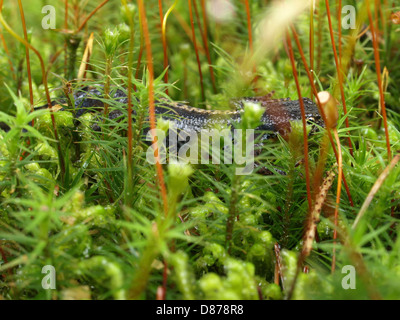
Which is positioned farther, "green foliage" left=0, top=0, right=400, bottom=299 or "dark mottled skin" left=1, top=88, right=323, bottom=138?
"dark mottled skin" left=1, top=88, right=323, bottom=138

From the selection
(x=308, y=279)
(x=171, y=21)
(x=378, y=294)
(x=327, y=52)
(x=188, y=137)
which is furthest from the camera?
(x=171, y=21)

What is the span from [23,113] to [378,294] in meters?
0.71

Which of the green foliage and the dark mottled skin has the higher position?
the dark mottled skin

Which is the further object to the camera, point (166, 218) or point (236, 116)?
point (236, 116)

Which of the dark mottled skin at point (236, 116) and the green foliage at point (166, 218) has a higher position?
the dark mottled skin at point (236, 116)

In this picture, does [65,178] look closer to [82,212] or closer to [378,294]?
[82,212]

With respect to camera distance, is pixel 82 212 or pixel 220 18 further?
pixel 220 18

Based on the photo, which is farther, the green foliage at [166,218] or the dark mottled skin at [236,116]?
the dark mottled skin at [236,116]

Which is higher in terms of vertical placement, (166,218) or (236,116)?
(236,116)

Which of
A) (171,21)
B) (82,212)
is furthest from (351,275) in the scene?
(171,21)

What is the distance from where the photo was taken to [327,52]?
5.47ft

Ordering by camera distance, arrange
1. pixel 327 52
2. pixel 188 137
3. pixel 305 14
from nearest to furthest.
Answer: pixel 188 137
pixel 327 52
pixel 305 14
